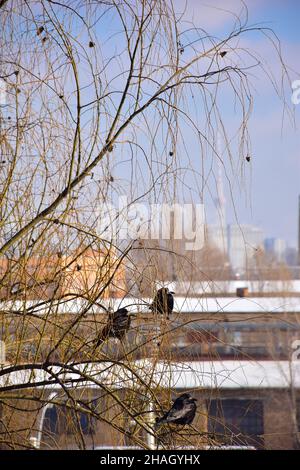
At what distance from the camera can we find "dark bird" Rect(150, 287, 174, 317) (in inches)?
67.2

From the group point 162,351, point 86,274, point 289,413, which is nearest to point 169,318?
point 162,351

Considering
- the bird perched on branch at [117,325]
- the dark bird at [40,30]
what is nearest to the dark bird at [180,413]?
the bird perched on branch at [117,325]

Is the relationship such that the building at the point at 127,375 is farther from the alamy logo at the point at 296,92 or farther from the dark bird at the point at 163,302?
the alamy logo at the point at 296,92

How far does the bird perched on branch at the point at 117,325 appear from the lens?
1.70m

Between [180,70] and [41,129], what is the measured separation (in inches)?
12.5

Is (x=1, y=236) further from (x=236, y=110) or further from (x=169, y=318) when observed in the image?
(x=236, y=110)
